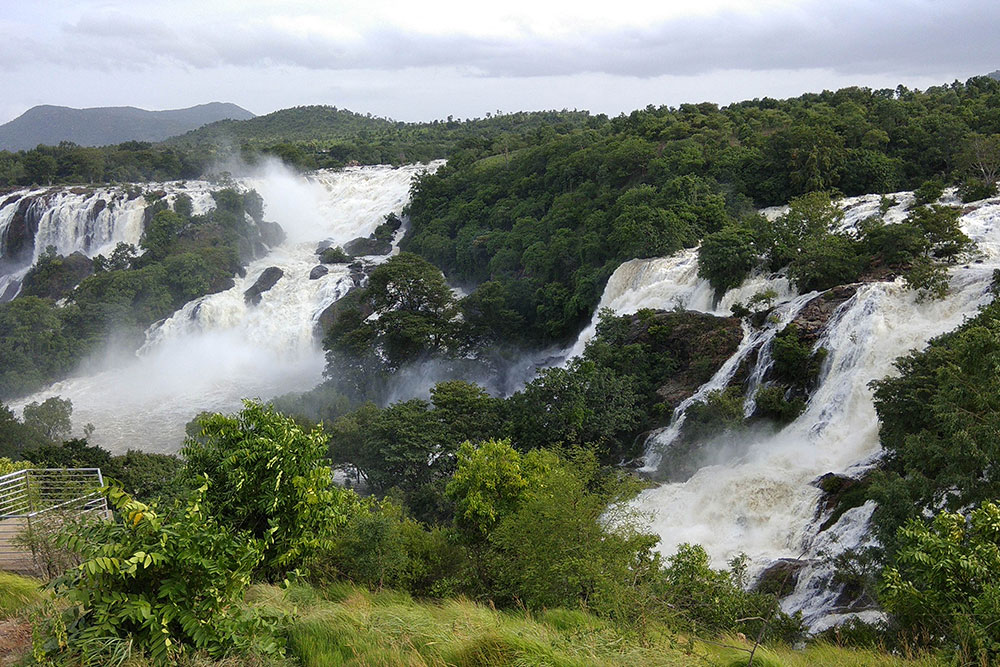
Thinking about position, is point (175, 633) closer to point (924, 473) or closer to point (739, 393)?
point (924, 473)

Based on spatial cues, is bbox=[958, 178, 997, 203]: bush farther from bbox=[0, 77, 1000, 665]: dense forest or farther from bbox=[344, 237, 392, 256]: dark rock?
bbox=[344, 237, 392, 256]: dark rock

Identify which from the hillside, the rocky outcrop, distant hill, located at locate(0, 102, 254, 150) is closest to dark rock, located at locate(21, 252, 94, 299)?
the hillside

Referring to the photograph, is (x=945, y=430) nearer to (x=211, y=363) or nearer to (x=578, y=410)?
(x=578, y=410)

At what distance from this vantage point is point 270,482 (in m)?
5.70

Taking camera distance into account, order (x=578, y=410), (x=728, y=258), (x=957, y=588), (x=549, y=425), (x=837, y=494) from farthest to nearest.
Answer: (x=728, y=258) < (x=549, y=425) < (x=578, y=410) < (x=837, y=494) < (x=957, y=588)

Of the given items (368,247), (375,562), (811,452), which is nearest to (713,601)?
(375,562)

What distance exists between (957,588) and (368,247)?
127ft

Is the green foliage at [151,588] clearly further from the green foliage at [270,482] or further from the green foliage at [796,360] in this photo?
the green foliage at [796,360]

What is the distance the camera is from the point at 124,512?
4207 millimetres

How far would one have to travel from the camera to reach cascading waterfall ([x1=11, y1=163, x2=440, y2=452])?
27.4m

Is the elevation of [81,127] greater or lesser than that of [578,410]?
greater

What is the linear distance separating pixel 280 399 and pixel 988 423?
20.5 m

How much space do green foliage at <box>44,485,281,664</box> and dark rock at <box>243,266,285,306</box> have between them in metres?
32.0

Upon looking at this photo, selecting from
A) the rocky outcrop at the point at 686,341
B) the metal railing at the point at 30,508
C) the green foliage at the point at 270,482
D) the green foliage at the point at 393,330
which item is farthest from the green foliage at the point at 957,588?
the green foliage at the point at 393,330
